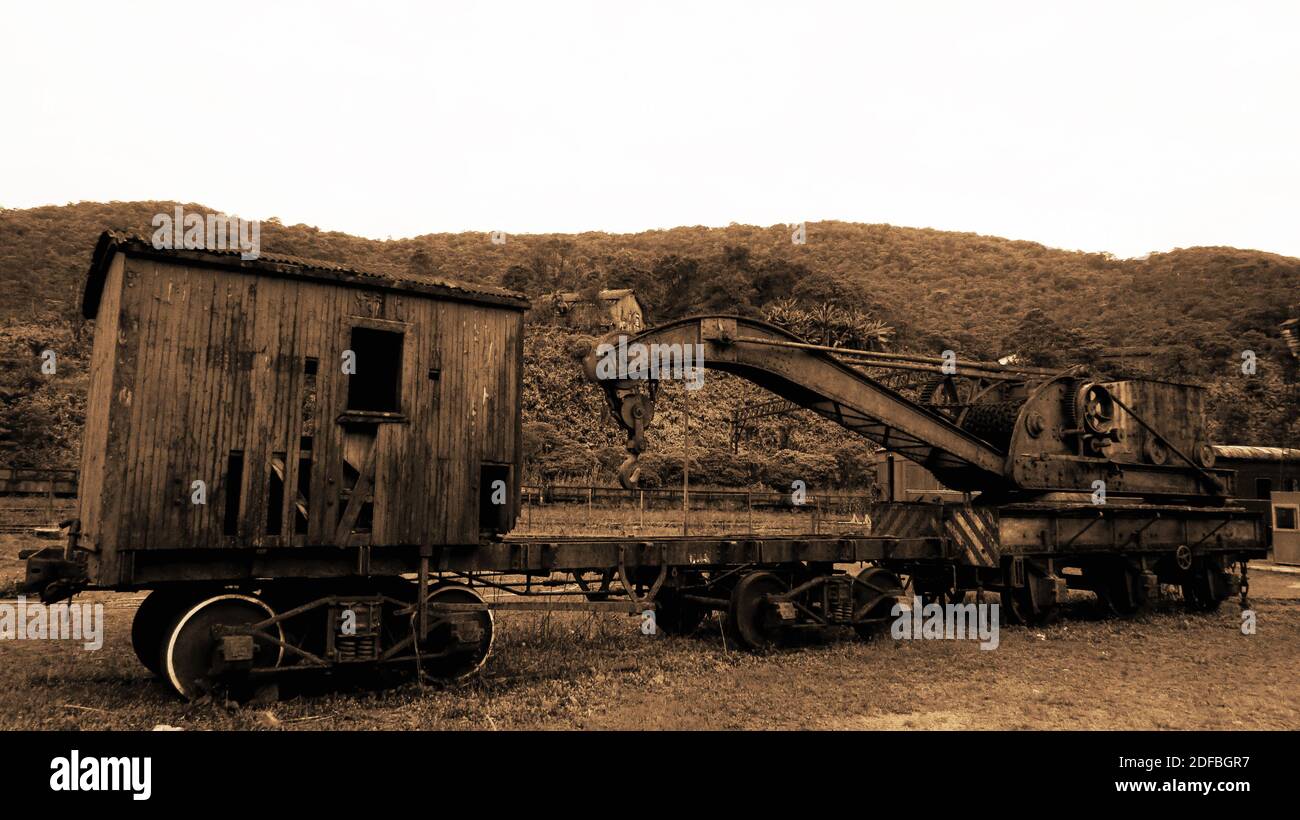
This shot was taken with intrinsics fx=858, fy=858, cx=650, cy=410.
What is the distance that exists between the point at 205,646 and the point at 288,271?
3261mm

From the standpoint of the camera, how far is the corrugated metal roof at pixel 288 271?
7043 millimetres

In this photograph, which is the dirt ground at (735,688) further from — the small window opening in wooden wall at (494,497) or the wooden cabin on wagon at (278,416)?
the small window opening in wooden wall at (494,497)

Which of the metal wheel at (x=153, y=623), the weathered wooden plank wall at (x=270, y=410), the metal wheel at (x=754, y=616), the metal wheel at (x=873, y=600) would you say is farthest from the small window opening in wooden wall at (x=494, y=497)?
the metal wheel at (x=873, y=600)

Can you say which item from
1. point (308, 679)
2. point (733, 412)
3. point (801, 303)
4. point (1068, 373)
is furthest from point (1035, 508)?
point (801, 303)

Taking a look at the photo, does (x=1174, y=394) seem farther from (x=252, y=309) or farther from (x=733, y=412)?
(x=733, y=412)

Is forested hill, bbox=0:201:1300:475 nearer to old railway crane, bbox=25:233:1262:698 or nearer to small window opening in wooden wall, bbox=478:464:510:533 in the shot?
old railway crane, bbox=25:233:1262:698

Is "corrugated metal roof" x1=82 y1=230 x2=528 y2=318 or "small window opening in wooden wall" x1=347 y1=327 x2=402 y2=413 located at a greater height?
"corrugated metal roof" x1=82 y1=230 x2=528 y2=318

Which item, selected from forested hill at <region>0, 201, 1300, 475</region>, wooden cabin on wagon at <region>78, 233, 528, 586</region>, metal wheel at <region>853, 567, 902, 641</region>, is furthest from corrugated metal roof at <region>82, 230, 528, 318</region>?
forested hill at <region>0, 201, 1300, 475</region>

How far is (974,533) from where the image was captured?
39.5 feet

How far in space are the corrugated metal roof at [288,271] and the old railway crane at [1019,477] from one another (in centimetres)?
204

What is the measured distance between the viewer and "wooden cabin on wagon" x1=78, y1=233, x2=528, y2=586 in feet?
22.6

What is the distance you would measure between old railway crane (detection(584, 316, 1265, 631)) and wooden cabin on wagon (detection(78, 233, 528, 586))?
222 cm

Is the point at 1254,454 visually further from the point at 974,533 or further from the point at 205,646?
the point at 205,646

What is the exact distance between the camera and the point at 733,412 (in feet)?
123
